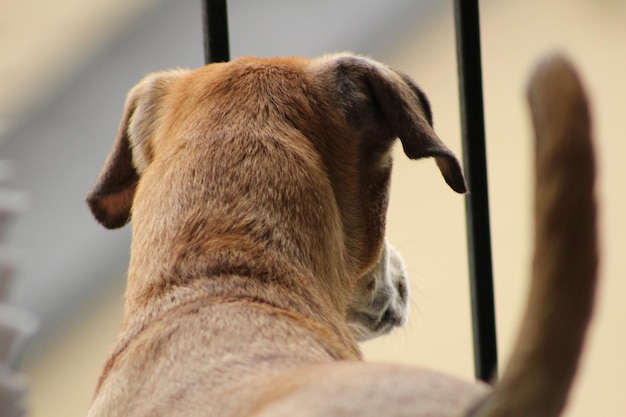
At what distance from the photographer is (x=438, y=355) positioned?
411 cm

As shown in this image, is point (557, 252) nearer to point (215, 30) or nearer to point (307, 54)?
point (215, 30)

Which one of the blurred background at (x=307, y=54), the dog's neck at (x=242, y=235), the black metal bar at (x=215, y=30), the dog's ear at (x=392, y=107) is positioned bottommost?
the blurred background at (x=307, y=54)

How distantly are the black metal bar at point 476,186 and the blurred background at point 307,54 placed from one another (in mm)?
1301

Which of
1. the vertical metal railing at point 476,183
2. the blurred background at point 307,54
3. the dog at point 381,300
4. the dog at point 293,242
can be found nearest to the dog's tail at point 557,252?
the dog at point 293,242

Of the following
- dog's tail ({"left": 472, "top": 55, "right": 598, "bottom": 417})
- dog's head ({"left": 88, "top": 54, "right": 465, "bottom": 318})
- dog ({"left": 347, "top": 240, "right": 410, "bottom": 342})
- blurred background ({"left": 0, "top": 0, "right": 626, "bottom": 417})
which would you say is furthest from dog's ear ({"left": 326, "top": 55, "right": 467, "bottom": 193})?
blurred background ({"left": 0, "top": 0, "right": 626, "bottom": 417})

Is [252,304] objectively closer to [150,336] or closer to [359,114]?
[150,336]

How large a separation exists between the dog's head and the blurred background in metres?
1.86

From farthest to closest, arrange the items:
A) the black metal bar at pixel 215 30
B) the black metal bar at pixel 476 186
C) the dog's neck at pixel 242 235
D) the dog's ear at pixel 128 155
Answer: the black metal bar at pixel 476 186
the black metal bar at pixel 215 30
the dog's ear at pixel 128 155
the dog's neck at pixel 242 235

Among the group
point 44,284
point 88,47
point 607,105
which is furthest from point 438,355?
point 88,47

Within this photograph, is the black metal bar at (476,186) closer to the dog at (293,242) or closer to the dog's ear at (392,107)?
the dog at (293,242)

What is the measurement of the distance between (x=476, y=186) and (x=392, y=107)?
52cm

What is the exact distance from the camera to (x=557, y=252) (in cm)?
98

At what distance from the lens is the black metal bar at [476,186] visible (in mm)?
2061

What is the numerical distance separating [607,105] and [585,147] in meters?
3.79
